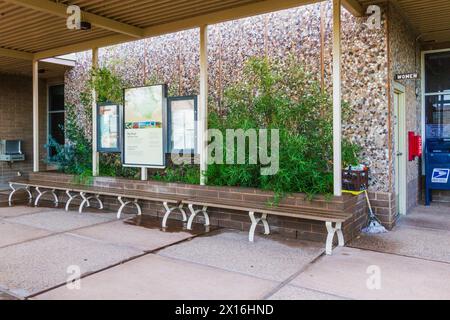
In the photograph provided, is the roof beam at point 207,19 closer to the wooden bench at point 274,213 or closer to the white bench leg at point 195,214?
the wooden bench at point 274,213

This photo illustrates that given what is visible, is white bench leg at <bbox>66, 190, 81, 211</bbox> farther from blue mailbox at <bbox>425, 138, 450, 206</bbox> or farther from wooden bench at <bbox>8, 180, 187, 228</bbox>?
blue mailbox at <bbox>425, 138, 450, 206</bbox>

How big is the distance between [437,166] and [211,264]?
4912 millimetres

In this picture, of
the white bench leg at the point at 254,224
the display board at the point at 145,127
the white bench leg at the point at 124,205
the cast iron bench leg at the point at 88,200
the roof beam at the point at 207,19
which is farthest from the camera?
the cast iron bench leg at the point at 88,200

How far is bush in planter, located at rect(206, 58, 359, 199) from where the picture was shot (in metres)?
4.78

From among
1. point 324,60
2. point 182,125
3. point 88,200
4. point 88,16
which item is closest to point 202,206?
point 182,125

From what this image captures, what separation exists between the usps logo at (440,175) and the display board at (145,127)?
4.62 metres

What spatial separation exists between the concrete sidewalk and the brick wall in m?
5.52

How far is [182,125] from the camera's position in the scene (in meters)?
6.00

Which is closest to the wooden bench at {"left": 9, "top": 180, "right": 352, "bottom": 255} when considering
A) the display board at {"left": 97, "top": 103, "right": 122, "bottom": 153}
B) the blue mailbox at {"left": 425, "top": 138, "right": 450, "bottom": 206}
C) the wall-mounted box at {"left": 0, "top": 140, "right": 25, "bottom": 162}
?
the display board at {"left": 97, "top": 103, "right": 122, "bottom": 153}

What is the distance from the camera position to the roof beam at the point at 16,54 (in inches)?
296

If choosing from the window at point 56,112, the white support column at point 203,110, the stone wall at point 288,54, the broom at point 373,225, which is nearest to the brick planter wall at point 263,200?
the broom at point 373,225

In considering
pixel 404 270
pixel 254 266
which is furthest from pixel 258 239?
pixel 404 270

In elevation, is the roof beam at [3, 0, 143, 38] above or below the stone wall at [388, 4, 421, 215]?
above
